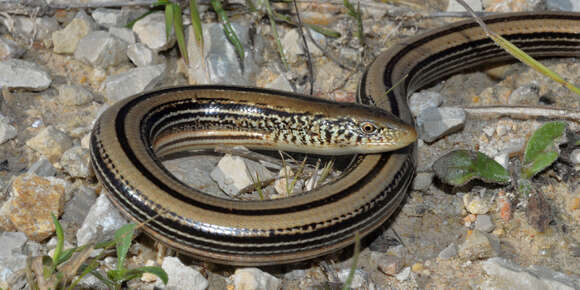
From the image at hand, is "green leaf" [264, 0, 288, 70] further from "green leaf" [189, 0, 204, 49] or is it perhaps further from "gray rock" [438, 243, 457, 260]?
"gray rock" [438, 243, 457, 260]

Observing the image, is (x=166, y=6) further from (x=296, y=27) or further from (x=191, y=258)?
(x=191, y=258)

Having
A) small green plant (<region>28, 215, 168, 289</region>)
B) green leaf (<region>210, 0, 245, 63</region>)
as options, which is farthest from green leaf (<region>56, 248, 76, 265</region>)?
green leaf (<region>210, 0, 245, 63</region>)

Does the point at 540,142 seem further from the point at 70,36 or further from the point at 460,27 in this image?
the point at 70,36

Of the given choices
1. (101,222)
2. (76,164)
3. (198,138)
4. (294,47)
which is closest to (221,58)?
(294,47)

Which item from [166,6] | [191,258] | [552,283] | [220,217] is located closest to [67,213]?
[191,258]

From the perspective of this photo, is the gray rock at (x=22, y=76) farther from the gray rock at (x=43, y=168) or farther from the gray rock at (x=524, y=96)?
the gray rock at (x=524, y=96)

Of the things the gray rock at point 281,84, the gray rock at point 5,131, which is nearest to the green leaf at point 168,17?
the gray rock at point 281,84
